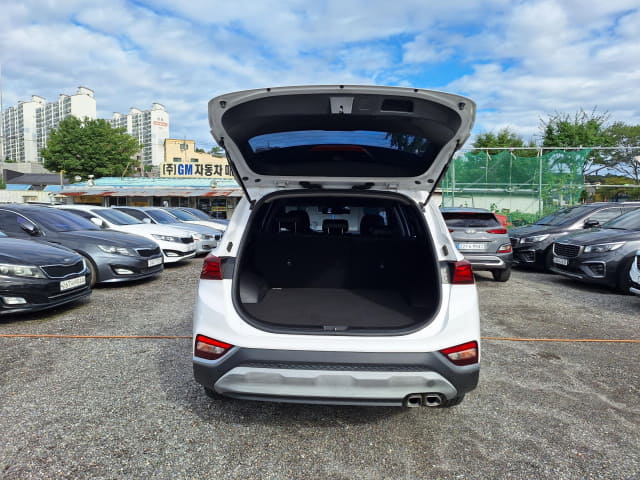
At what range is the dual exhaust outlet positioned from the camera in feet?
7.34

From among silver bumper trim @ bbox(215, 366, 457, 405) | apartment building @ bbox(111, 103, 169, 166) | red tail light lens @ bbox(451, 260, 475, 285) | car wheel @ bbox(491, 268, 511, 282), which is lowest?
car wheel @ bbox(491, 268, 511, 282)

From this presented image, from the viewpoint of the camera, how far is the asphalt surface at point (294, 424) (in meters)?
2.21

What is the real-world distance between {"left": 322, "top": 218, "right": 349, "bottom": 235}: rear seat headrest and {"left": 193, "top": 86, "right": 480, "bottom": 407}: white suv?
94 cm

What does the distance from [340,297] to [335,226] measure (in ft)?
3.26

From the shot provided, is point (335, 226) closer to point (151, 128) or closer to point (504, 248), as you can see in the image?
point (504, 248)

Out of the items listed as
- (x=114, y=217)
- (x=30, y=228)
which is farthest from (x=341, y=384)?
(x=114, y=217)

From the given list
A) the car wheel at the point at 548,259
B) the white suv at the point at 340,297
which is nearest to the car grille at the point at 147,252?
the white suv at the point at 340,297

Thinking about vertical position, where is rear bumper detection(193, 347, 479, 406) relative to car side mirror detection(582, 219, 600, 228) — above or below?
below

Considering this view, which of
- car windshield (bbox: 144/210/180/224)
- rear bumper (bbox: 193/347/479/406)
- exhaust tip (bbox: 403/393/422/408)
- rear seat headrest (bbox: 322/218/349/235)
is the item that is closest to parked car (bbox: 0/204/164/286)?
rear seat headrest (bbox: 322/218/349/235)

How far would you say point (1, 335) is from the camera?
4.25 meters

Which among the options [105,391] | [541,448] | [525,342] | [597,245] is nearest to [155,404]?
[105,391]

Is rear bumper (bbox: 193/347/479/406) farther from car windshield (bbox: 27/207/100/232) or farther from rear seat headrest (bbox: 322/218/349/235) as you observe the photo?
car windshield (bbox: 27/207/100/232)

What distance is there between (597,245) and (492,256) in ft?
5.47

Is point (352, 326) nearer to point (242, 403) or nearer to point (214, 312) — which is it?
point (214, 312)
